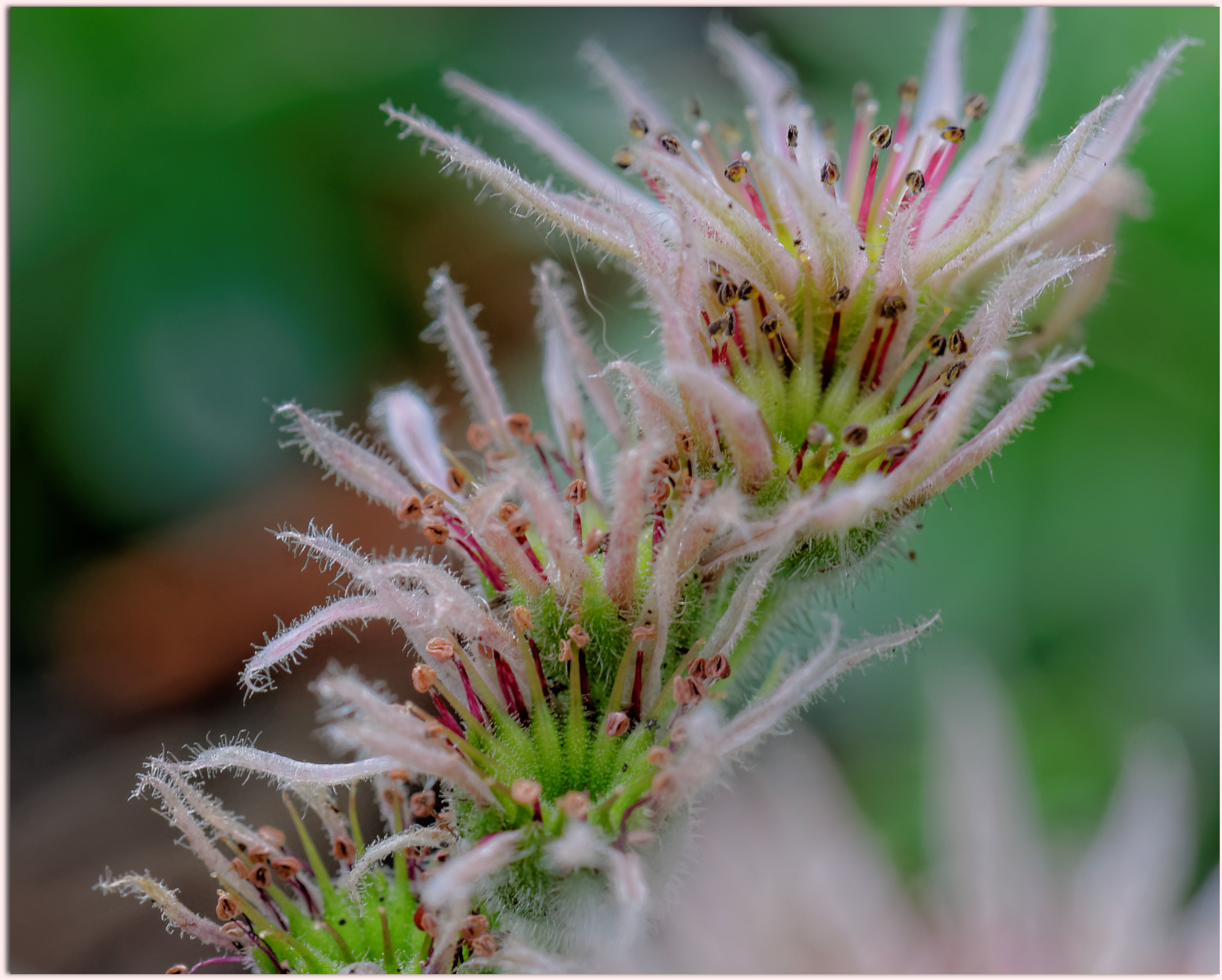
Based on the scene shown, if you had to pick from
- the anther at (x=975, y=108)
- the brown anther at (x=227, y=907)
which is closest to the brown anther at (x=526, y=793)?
the brown anther at (x=227, y=907)

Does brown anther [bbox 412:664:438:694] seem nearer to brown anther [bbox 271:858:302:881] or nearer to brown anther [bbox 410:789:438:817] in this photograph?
brown anther [bbox 410:789:438:817]

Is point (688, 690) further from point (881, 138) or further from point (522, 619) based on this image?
point (881, 138)

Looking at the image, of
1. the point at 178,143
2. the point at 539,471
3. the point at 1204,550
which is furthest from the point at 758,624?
the point at 178,143

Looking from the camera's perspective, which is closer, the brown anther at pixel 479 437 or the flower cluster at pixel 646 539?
the flower cluster at pixel 646 539

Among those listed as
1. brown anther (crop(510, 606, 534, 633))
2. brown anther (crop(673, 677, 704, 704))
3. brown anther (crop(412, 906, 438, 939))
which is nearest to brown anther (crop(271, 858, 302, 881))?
brown anther (crop(412, 906, 438, 939))

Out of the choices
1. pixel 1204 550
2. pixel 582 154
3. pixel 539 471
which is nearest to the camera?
pixel 539 471

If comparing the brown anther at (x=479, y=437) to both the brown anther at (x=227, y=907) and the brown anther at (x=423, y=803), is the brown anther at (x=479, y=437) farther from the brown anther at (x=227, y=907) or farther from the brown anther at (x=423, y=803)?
the brown anther at (x=227, y=907)

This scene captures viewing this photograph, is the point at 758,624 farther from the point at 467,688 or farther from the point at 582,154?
the point at 582,154

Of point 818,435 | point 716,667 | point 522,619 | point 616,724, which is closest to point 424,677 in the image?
point 522,619
